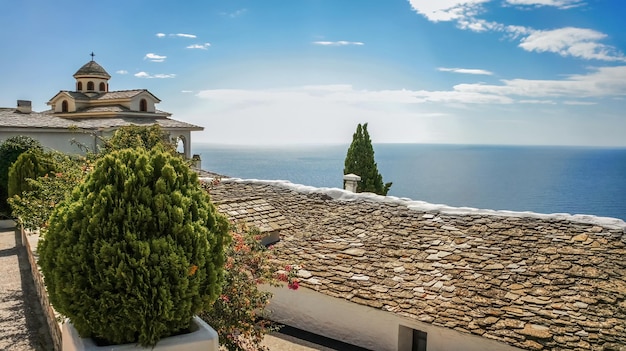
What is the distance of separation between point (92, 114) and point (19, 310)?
35004 mm

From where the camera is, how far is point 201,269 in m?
4.67

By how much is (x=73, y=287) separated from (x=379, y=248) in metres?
9.50

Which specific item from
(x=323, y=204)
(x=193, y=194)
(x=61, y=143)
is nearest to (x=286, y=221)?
(x=323, y=204)

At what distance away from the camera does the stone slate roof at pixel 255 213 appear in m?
14.0

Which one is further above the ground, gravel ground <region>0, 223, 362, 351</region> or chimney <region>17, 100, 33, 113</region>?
chimney <region>17, 100, 33, 113</region>

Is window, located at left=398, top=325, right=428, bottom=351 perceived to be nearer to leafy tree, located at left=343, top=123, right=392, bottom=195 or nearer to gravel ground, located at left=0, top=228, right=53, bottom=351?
gravel ground, located at left=0, top=228, right=53, bottom=351

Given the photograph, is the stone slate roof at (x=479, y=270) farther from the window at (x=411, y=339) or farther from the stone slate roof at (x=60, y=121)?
the stone slate roof at (x=60, y=121)

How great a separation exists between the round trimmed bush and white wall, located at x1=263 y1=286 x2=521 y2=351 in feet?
22.4

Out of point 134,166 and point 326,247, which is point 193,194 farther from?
point 326,247

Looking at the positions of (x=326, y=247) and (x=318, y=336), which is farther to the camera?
(x=326, y=247)

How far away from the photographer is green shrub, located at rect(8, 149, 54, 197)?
1798 cm

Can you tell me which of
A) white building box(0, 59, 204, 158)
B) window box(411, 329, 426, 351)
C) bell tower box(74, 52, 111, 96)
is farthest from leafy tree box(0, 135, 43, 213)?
bell tower box(74, 52, 111, 96)

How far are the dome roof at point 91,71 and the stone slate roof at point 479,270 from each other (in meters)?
38.5

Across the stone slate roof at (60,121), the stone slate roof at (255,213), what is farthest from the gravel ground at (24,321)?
the stone slate roof at (60,121)
